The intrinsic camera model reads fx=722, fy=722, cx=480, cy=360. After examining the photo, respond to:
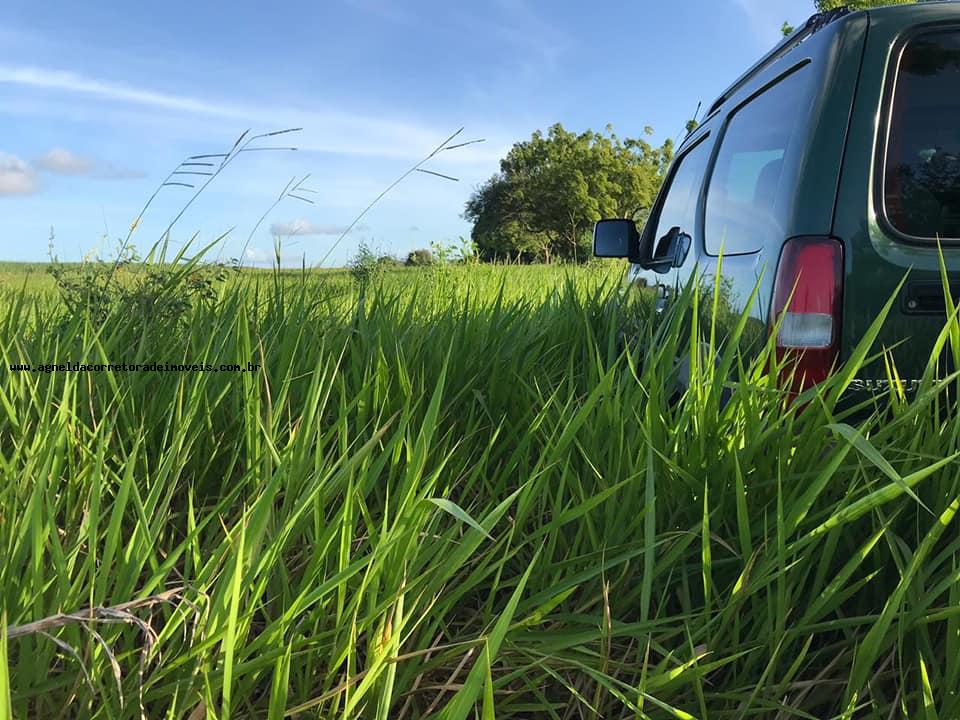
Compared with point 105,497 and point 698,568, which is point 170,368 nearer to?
point 105,497

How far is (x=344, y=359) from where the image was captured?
251 centimetres

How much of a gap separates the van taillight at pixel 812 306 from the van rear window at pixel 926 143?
0.23 metres

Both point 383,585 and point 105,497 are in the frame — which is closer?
point 383,585

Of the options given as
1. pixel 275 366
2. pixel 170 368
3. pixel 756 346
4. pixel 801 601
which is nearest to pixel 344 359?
pixel 275 366

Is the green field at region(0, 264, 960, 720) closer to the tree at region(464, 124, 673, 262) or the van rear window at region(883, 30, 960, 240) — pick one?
the van rear window at region(883, 30, 960, 240)

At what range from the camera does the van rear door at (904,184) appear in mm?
1893

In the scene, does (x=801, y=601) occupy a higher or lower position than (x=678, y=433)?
lower

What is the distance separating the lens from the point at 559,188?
55656 millimetres

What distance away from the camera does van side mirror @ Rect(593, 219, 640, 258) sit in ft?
12.1

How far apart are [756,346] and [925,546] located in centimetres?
82

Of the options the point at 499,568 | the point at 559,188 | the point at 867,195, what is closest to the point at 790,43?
the point at 867,195

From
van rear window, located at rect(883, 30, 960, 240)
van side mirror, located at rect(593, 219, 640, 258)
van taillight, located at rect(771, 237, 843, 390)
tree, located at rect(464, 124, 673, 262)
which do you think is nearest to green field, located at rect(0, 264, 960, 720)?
van taillight, located at rect(771, 237, 843, 390)

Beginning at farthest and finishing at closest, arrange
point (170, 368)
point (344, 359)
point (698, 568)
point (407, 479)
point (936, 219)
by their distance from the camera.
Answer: point (344, 359)
point (170, 368)
point (936, 219)
point (698, 568)
point (407, 479)

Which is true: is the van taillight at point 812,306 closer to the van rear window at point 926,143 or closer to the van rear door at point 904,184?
the van rear door at point 904,184
